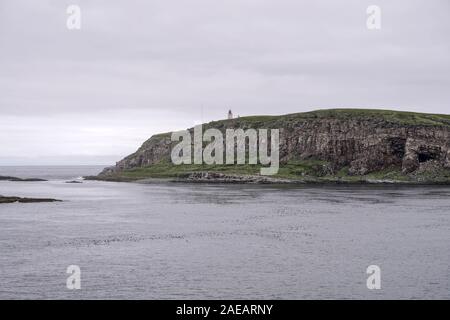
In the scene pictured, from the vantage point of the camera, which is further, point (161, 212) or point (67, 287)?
point (161, 212)

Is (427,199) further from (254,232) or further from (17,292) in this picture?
(17,292)

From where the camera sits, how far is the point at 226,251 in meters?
71.0

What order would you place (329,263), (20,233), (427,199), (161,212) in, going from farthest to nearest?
(427,199), (161,212), (20,233), (329,263)

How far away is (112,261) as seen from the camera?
64375 millimetres

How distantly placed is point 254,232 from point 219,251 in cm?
1719

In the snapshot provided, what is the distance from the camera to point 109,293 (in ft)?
167

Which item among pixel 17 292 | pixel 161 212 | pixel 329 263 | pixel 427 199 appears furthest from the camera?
pixel 427 199

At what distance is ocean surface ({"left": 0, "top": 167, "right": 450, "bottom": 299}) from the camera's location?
5272cm

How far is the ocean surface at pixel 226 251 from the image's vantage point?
5272 centimetres

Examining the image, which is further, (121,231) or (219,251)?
(121,231)

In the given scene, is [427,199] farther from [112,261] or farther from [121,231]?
[112,261]

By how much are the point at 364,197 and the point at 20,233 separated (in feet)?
304
